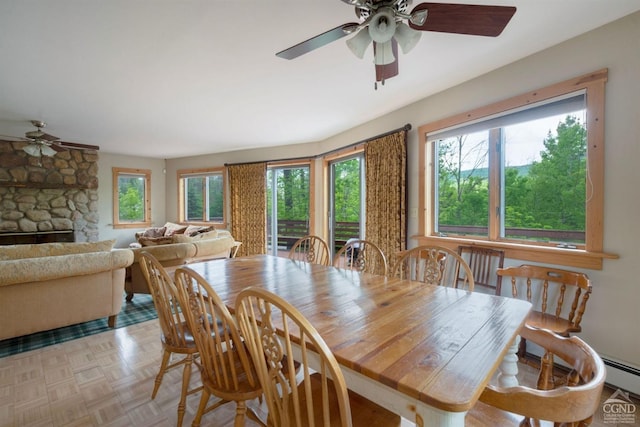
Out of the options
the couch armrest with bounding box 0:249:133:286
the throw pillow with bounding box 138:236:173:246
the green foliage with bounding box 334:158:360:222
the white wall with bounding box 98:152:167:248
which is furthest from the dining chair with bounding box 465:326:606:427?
the white wall with bounding box 98:152:167:248

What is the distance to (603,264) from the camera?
6.48ft

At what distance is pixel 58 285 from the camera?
2.53 m

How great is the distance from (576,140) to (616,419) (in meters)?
1.86

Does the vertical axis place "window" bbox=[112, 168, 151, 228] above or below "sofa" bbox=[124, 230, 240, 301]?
above

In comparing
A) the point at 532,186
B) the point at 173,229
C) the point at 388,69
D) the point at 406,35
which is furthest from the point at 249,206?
the point at 406,35

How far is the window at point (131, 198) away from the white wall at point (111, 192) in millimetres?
A: 87

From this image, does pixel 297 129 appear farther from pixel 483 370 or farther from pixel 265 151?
pixel 483 370

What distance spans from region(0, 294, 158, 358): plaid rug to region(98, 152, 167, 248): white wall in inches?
144

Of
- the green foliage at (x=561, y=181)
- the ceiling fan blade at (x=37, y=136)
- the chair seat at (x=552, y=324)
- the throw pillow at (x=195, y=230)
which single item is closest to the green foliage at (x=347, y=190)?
the green foliage at (x=561, y=181)

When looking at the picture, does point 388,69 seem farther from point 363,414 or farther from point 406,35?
point 363,414

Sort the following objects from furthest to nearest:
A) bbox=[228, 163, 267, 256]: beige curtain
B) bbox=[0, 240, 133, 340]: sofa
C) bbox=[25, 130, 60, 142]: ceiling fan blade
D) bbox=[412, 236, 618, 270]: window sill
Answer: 1. bbox=[228, 163, 267, 256]: beige curtain
2. bbox=[25, 130, 60, 142]: ceiling fan blade
3. bbox=[0, 240, 133, 340]: sofa
4. bbox=[412, 236, 618, 270]: window sill

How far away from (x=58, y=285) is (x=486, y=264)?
Answer: 3873mm

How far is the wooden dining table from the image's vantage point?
0.72 metres

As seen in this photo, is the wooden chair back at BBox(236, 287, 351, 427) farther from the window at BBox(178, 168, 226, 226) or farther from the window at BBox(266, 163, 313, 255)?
the window at BBox(178, 168, 226, 226)
